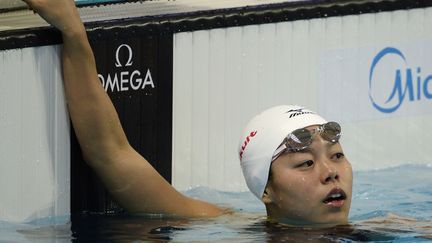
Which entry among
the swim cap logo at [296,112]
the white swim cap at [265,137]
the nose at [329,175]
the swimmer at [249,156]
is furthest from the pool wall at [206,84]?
the nose at [329,175]

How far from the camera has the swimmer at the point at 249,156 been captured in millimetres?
4168

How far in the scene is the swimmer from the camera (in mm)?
4168

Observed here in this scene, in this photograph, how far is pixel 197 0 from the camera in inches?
205

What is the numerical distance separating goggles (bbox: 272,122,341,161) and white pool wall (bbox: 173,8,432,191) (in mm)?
696

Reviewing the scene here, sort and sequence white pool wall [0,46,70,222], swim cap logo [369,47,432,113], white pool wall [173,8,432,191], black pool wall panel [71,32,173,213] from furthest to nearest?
swim cap logo [369,47,432,113], white pool wall [173,8,432,191], black pool wall panel [71,32,173,213], white pool wall [0,46,70,222]

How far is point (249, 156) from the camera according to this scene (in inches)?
170

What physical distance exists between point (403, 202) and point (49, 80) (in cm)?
161

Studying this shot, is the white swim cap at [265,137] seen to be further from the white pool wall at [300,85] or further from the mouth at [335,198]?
the white pool wall at [300,85]

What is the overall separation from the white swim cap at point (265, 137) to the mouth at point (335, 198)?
0.24m

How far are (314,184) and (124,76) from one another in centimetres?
85

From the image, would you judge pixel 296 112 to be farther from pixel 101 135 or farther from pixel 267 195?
pixel 101 135

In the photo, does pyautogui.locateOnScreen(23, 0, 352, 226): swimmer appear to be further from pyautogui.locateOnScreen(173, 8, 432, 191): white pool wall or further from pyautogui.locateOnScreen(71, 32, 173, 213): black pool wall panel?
pyautogui.locateOnScreen(173, 8, 432, 191): white pool wall

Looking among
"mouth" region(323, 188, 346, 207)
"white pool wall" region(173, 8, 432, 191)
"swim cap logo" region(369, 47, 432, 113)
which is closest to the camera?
"mouth" region(323, 188, 346, 207)

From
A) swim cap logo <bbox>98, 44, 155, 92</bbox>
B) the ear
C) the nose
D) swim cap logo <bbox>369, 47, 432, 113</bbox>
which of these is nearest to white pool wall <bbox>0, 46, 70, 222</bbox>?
swim cap logo <bbox>98, 44, 155, 92</bbox>
